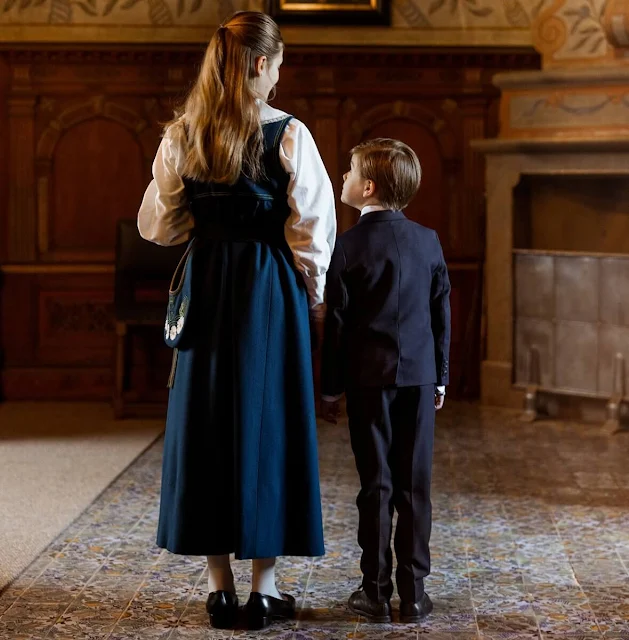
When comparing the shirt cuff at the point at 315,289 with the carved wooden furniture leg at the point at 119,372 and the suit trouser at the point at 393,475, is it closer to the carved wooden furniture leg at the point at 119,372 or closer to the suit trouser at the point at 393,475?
the suit trouser at the point at 393,475

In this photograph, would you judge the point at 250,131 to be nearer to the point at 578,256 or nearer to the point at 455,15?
the point at 578,256

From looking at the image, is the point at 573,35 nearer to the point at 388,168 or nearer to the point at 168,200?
the point at 388,168

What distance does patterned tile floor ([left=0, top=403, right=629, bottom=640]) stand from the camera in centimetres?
287

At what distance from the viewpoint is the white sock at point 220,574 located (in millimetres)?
2849

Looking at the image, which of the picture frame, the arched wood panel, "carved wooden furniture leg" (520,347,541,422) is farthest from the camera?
the arched wood panel

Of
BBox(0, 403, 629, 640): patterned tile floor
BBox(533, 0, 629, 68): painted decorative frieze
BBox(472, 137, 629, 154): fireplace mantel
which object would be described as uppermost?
BBox(533, 0, 629, 68): painted decorative frieze

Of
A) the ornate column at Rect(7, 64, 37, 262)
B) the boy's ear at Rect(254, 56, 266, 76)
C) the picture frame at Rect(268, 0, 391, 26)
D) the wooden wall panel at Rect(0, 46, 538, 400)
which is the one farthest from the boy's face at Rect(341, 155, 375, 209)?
the ornate column at Rect(7, 64, 37, 262)

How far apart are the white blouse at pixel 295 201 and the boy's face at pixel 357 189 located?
0.11 m

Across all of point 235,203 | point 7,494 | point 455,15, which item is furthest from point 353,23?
point 235,203

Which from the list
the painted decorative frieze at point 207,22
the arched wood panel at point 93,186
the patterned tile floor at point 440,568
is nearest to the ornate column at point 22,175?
the arched wood panel at point 93,186

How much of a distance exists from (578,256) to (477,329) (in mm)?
918

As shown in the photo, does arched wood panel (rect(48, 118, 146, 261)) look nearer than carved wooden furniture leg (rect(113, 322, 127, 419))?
No

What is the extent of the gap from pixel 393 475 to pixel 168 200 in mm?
914

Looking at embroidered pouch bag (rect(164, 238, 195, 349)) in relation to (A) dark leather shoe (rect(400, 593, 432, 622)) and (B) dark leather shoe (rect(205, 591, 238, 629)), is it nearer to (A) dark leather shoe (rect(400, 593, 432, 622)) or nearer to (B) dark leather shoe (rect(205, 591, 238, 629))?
(B) dark leather shoe (rect(205, 591, 238, 629))
